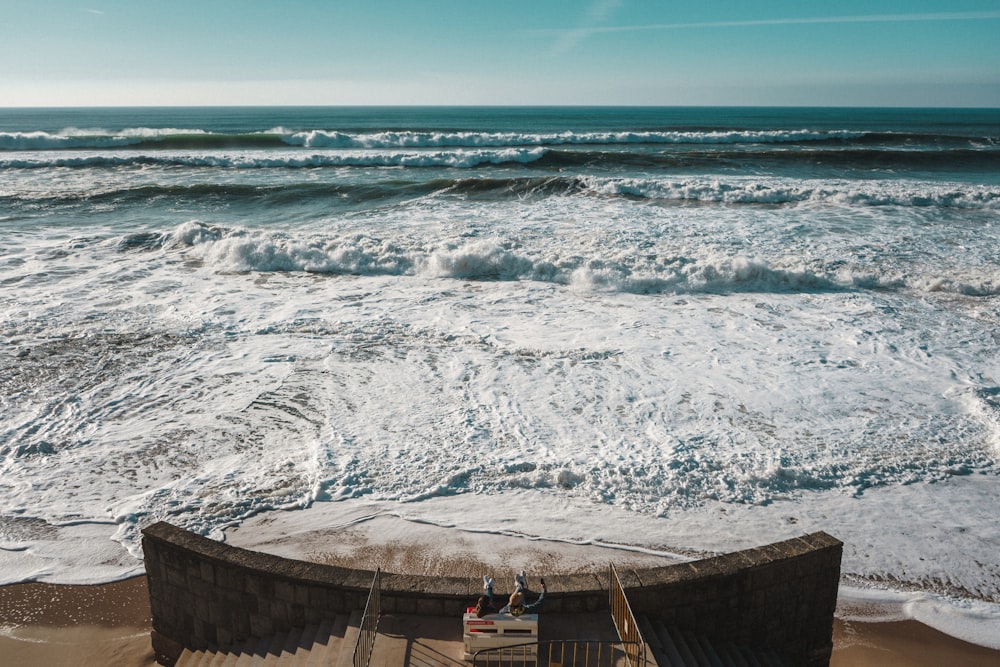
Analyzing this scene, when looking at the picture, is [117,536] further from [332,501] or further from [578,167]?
[578,167]

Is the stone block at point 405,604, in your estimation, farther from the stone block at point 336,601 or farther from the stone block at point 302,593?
the stone block at point 302,593

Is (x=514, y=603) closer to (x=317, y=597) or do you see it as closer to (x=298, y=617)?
(x=317, y=597)

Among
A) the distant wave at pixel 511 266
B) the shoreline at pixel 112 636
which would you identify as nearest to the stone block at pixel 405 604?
the shoreline at pixel 112 636

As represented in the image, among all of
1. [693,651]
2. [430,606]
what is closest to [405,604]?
[430,606]

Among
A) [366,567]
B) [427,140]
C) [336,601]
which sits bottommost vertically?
[366,567]

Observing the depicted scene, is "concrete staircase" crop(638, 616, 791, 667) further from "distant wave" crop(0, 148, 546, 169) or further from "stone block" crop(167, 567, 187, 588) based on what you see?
"distant wave" crop(0, 148, 546, 169)

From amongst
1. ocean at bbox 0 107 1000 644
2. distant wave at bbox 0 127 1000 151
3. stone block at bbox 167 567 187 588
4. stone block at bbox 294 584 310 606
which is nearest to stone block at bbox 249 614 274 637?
stone block at bbox 294 584 310 606

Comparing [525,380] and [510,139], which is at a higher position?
[510,139]
